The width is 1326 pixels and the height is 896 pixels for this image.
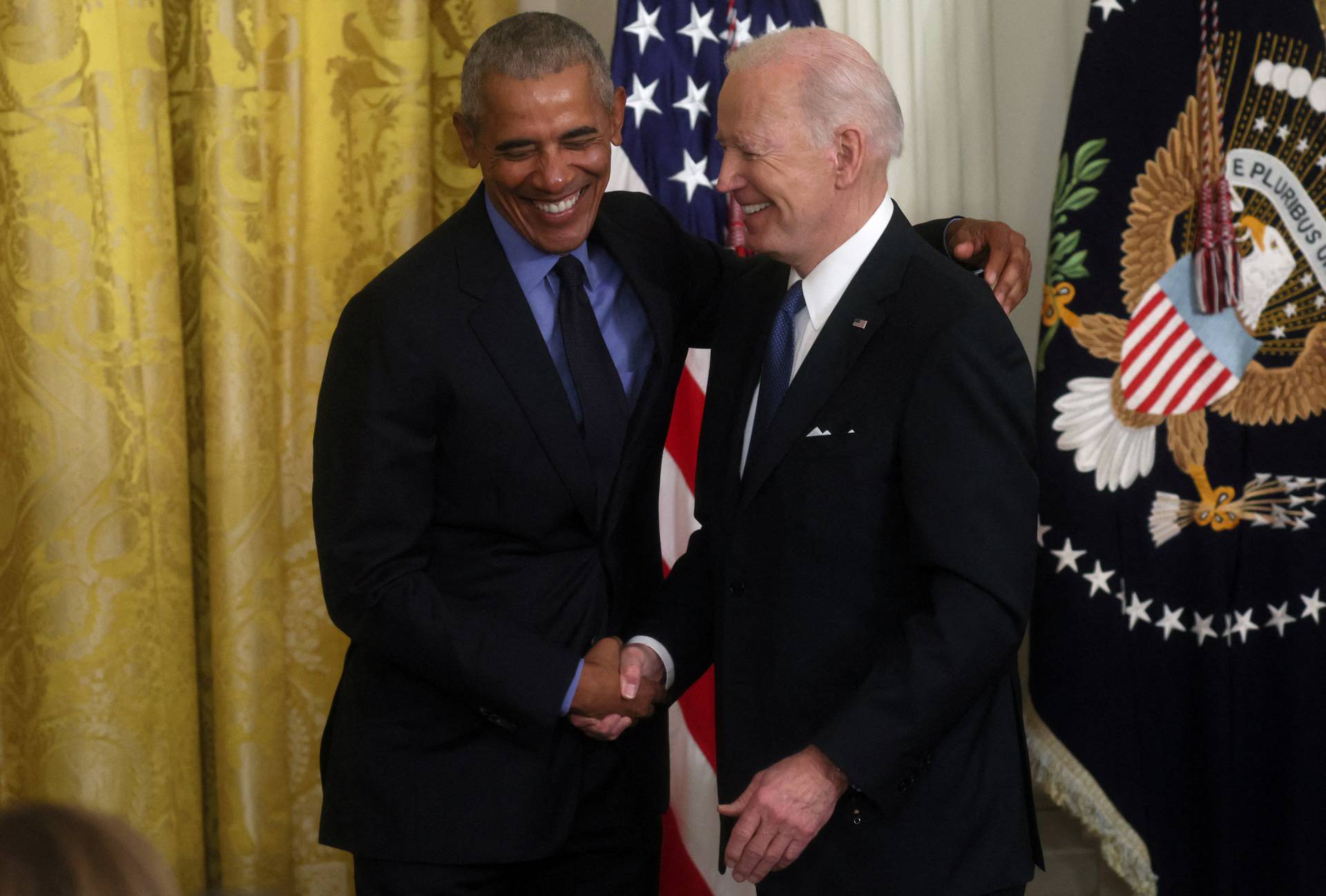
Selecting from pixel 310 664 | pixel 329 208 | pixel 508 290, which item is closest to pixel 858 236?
pixel 508 290

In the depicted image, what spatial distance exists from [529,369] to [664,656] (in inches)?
18.1

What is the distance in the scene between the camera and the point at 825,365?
5.90 feet

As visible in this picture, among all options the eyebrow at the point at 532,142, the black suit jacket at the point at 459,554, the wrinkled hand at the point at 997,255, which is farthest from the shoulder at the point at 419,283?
the wrinkled hand at the point at 997,255

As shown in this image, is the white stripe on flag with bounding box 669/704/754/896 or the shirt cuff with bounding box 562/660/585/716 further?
the white stripe on flag with bounding box 669/704/754/896

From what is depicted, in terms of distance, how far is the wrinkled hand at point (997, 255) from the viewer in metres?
2.13

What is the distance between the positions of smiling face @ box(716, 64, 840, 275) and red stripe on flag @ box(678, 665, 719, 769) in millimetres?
1360

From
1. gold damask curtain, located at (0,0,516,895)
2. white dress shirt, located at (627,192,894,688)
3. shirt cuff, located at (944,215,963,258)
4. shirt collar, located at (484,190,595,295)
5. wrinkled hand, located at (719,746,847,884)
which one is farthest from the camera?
gold damask curtain, located at (0,0,516,895)

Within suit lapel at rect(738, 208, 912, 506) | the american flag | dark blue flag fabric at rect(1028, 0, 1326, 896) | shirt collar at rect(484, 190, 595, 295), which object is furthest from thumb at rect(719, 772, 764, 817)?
dark blue flag fabric at rect(1028, 0, 1326, 896)

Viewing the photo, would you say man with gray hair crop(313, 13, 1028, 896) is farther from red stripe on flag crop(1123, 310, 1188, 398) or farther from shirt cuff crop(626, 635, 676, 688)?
red stripe on flag crop(1123, 310, 1188, 398)

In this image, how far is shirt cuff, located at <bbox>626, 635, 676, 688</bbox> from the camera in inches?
80.0

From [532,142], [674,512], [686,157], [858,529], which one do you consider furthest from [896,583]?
[686,157]

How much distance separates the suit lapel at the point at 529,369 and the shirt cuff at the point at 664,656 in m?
0.18

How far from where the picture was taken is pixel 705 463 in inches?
79.0

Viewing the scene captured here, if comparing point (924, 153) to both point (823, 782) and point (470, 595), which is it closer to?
point (470, 595)
